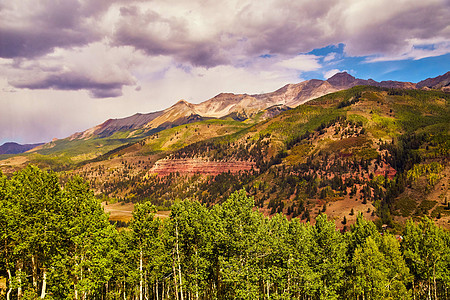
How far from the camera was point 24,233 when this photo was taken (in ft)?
97.5

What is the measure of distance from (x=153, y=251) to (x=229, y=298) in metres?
12.5

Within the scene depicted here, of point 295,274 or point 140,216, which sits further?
point 295,274

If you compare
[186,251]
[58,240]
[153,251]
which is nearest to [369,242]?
[186,251]

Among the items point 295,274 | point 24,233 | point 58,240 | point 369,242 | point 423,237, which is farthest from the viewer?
point 423,237

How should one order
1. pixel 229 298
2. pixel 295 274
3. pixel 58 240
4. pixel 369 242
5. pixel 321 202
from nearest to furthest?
pixel 58 240 < pixel 229 298 < pixel 295 274 < pixel 369 242 < pixel 321 202

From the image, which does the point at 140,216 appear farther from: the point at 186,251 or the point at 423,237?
the point at 423,237

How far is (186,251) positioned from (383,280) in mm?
33020

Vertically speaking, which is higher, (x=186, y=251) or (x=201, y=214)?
(x=201, y=214)

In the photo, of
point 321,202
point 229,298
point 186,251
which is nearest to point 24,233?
point 186,251

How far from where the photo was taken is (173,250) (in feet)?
135

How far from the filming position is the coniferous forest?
31141 millimetres

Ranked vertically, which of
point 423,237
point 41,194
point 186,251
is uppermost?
point 41,194

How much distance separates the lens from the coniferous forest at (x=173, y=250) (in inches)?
1226

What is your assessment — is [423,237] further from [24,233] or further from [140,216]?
[24,233]
